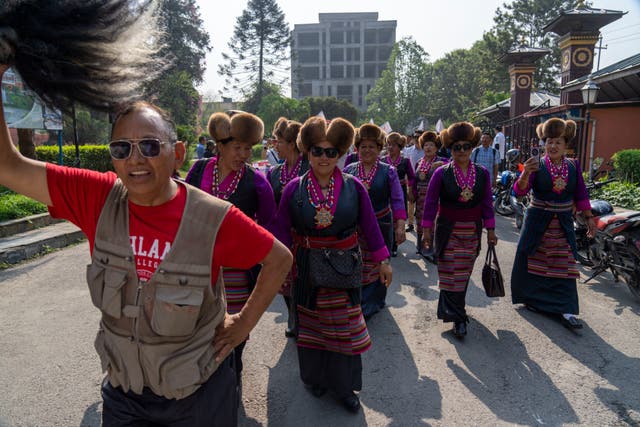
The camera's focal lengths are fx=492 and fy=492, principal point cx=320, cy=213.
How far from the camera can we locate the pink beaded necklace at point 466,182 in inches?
183

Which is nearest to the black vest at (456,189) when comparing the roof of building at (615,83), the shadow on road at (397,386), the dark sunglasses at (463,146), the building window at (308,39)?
the dark sunglasses at (463,146)

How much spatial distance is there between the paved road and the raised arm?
202cm

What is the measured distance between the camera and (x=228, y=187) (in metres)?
3.70

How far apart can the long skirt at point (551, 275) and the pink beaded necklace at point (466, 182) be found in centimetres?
101

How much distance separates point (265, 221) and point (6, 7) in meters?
2.42

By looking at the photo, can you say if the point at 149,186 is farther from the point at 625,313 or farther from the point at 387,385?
the point at 625,313

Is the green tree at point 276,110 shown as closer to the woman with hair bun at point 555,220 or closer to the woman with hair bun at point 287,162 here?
the woman with hair bun at point 287,162

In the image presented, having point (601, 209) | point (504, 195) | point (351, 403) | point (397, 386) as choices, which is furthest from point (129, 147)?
point (504, 195)

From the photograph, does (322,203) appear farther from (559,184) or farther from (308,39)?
(308,39)

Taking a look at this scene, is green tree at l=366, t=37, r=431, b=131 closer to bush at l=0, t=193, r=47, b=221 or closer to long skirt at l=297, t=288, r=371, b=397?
bush at l=0, t=193, r=47, b=221

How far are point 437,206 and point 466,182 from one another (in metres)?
0.36

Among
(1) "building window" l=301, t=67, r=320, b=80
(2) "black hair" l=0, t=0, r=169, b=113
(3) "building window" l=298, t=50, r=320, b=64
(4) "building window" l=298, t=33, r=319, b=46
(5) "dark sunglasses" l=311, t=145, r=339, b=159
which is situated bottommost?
(5) "dark sunglasses" l=311, t=145, r=339, b=159

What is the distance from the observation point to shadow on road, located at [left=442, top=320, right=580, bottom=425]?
3328 mm

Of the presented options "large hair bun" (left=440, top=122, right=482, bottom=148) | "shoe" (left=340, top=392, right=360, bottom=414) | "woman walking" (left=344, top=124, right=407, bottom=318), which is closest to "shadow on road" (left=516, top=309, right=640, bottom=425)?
"woman walking" (left=344, top=124, right=407, bottom=318)
